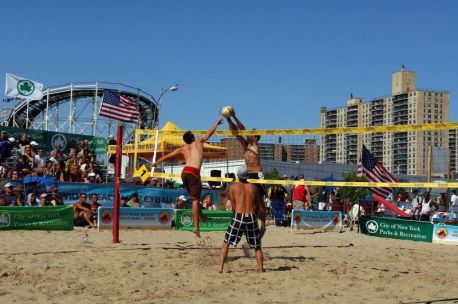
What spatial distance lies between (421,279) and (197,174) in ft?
10.3

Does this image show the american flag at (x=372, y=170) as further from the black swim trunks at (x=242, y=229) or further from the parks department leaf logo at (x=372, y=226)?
the black swim trunks at (x=242, y=229)

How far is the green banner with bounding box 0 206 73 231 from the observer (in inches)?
432

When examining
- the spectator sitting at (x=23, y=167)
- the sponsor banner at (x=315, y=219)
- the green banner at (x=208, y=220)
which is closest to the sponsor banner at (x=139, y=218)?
the green banner at (x=208, y=220)

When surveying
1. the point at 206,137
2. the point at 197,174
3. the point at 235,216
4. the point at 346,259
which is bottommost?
the point at 346,259

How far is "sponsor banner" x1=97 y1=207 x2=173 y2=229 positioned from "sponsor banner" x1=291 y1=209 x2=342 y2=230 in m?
3.19

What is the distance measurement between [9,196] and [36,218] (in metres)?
1.38

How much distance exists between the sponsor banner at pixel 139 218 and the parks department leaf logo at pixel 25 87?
438 inches

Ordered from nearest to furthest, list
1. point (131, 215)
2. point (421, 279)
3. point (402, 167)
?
point (421, 279) → point (131, 215) → point (402, 167)

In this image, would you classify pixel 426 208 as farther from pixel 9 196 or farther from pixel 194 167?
pixel 9 196

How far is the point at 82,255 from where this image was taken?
26.4 ft

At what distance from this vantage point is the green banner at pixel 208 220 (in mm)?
13070

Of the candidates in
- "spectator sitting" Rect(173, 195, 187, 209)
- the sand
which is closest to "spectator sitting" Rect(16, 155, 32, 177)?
the sand

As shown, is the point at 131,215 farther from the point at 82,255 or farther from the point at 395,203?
the point at 395,203

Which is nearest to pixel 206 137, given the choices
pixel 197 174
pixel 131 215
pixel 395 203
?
pixel 197 174
